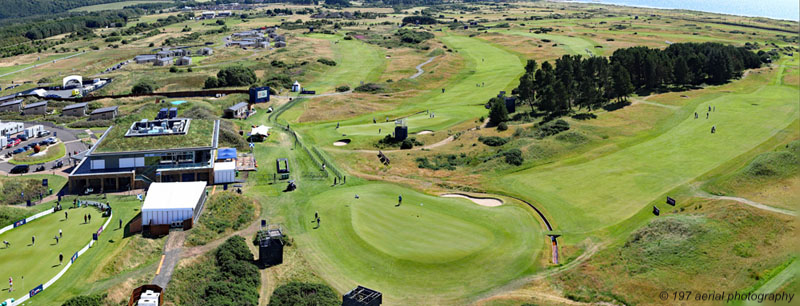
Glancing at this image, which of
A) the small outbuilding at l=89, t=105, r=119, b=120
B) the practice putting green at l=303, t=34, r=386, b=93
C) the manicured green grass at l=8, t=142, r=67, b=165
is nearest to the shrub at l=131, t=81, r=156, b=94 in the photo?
the small outbuilding at l=89, t=105, r=119, b=120

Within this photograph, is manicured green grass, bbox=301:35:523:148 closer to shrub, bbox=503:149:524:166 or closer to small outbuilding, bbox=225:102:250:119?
small outbuilding, bbox=225:102:250:119

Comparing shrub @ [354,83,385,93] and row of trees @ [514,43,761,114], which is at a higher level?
row of trees @ [514,43,761,114]

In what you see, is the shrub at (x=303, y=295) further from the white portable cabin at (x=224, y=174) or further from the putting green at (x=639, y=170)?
the white portable cabin at (x=224, y=174)

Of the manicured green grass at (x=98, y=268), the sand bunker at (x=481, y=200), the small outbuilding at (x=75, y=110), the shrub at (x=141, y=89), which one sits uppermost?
the sand bunker at (x=481, y=200)

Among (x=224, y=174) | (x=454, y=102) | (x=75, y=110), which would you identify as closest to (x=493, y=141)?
(x=454, y=102)

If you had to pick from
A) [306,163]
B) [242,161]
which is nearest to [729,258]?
[306,163]


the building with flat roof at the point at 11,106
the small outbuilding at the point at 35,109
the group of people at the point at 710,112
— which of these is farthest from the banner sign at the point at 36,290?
the group of people at the point at 710,112
